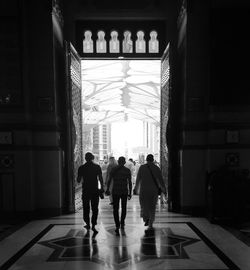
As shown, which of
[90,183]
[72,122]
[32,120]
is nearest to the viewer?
[90,183]

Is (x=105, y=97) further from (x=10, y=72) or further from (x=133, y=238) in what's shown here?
(x=133, y=238)

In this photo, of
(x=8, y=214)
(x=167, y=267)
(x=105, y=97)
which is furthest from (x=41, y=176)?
(x=105, y=97)

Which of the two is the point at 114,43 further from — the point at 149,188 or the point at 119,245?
the point at 119,245

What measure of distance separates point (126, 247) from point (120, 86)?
37.6 ft

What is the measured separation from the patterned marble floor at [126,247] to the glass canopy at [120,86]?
6144mm

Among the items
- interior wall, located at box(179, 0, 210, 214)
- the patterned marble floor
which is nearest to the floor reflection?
the patterned marble floor

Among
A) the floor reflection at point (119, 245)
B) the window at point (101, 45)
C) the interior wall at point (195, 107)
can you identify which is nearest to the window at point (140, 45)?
the window at point (101, 45)

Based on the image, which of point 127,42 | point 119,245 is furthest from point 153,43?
point 119,245

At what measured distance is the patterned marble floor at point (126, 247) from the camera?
12.0 feet

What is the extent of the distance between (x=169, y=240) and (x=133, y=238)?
1.65ft

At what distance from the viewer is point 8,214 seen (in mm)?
6164

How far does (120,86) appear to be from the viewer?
15.1 m

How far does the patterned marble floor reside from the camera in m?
3.66

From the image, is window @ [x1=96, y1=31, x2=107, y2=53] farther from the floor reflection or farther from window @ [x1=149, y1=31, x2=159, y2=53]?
the floor reflection
